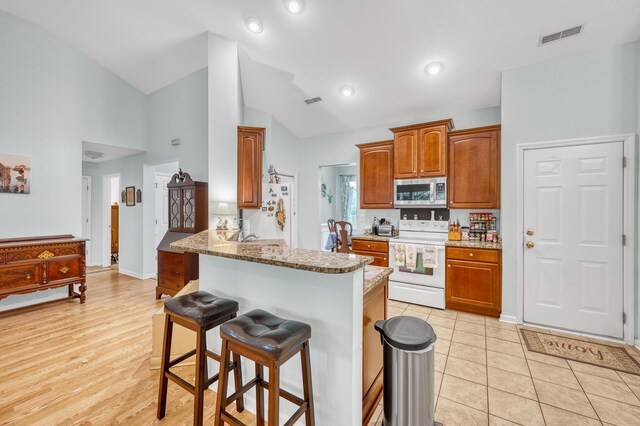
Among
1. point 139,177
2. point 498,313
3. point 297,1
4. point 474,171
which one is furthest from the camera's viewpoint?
point 139,177

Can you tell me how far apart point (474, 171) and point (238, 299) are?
3340 mm

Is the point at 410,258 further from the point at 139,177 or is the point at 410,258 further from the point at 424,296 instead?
the point at 139,177

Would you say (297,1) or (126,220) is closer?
(297,1)

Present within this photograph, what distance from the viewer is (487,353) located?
8.27 feet

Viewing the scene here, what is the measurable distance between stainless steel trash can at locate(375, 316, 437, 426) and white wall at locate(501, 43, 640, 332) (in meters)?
2.34

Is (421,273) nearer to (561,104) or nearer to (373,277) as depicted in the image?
(373,277)

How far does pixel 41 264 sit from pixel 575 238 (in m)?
6.40

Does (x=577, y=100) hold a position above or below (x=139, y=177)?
above

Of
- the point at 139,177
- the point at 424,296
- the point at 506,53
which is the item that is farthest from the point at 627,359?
the point at 139,177

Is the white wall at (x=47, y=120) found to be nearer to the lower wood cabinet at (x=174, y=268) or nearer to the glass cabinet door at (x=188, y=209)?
the lower wood cabinet at (x=174, y=268)

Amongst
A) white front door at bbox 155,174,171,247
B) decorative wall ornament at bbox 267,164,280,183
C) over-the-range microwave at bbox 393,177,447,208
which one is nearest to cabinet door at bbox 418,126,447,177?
over-the-range microwave at bbox 393,177,447,208

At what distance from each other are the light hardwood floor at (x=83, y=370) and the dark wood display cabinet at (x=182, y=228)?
43 centimetres

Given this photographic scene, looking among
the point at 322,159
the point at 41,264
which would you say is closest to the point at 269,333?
the point at 41,264

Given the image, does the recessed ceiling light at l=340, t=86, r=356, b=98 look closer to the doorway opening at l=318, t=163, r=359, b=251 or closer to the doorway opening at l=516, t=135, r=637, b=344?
the doorway opening at l=516, t=135, r=637, b=344
